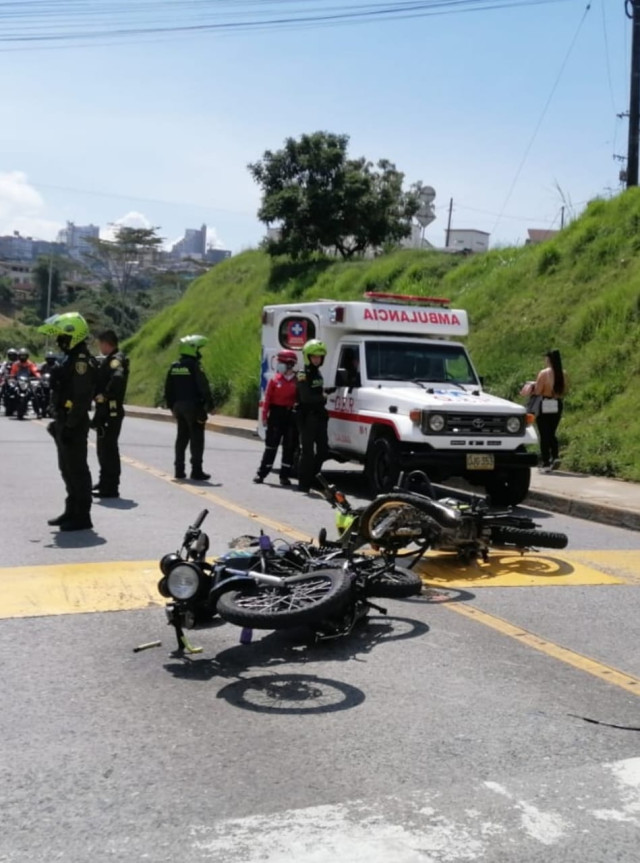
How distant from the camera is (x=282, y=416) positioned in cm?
1368

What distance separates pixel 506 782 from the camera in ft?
13.9

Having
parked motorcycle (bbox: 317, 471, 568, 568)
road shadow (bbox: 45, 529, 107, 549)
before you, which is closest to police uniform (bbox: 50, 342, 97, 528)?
road shadow (bbox: 45, 529, 107, 549)

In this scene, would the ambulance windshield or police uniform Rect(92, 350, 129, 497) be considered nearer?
police uniform Rect(92, 350, 129, 497)

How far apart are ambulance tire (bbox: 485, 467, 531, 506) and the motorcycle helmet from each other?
3.09 meters

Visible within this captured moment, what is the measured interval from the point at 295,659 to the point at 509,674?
3.75ft

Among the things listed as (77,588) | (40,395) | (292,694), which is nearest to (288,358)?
(77,588)

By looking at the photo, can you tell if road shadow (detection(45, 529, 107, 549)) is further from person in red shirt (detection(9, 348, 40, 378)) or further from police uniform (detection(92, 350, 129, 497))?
person in red shirt (detection(9, 348, 40, 378))

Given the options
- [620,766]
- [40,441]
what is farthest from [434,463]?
[40,441]

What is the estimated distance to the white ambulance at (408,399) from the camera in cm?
1170

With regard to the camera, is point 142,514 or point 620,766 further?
point 142,514

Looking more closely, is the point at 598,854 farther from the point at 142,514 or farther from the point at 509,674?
the point at 142,514

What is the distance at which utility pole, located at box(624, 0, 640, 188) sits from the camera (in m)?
26.3

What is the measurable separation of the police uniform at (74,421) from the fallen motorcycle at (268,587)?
11.8 ft

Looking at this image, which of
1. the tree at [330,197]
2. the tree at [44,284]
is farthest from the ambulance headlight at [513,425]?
the tree at [44,284]
